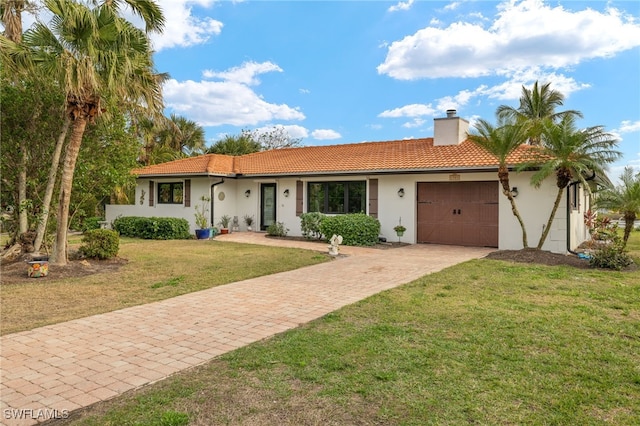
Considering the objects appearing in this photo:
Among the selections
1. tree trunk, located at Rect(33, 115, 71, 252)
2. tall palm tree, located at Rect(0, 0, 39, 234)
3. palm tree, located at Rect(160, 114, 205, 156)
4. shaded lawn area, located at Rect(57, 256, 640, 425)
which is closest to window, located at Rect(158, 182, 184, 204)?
tall palm tree, located at Rect(0, 0, 39, 234)

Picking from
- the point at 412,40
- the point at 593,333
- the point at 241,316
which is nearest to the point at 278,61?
the point at 412,40

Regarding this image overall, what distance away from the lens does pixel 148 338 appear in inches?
192

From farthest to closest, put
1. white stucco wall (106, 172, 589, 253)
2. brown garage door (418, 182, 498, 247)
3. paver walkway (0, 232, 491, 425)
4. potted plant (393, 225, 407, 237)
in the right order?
potted plant (393, 225, 407, 237), brown garage door (418, 182, 498, 247), white stucco wall (106, 172, 589, 253), paver walkway (0, 232, 491, 425)

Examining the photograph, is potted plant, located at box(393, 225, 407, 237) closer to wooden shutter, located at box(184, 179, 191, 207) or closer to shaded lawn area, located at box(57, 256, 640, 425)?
shaded lawn area, located at box(57, 256, 640, 425)

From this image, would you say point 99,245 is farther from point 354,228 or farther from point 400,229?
point 400,229

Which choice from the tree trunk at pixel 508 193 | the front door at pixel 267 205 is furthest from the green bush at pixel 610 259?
the front door at pixel 267 205

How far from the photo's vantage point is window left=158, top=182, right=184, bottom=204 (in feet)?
63.6

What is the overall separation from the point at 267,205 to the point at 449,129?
8.34m

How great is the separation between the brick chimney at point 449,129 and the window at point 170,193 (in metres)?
11.3

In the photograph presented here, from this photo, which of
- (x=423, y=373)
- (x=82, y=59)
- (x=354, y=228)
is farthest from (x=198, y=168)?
(x=423, y=373)

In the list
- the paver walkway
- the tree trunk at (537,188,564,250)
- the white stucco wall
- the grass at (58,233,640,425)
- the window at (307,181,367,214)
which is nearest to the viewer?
the grass at (58,233,640,425)

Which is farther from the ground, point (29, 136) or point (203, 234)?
point (29, 136)

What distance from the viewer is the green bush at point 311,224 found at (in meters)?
16.1

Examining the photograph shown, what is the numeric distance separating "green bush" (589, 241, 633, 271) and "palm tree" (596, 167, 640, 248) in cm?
122
